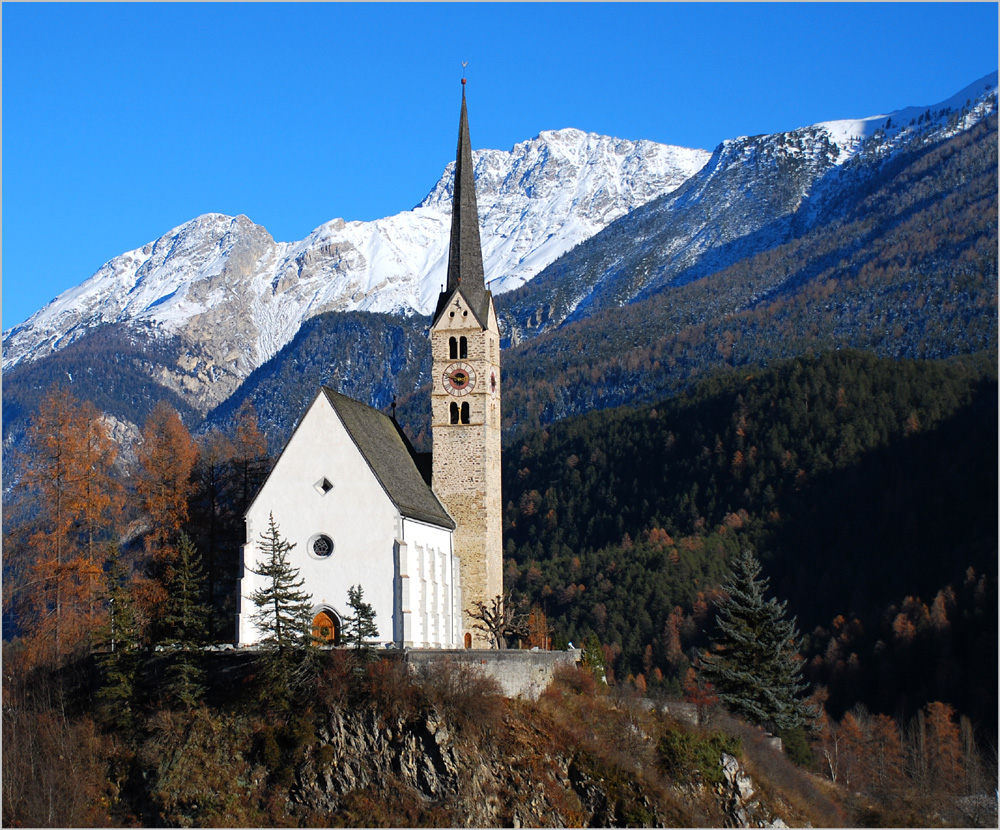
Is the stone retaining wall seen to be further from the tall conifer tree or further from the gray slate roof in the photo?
the gray slate roof

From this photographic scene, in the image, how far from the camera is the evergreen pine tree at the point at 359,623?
50.0 meters

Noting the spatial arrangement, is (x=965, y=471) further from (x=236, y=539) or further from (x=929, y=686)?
(x=236, y=539)

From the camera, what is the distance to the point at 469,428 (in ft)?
212

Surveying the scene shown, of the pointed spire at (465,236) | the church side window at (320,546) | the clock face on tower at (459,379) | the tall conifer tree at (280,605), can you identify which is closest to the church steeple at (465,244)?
the pointed spire at (465,236)

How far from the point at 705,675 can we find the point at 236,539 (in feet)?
74.4

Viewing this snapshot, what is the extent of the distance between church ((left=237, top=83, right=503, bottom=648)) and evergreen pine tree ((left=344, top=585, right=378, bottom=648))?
1158 millimetres

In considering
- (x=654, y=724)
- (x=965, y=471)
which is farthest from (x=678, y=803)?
(x=965, y=471)

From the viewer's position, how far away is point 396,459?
203 ft

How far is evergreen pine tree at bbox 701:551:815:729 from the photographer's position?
5931 cm

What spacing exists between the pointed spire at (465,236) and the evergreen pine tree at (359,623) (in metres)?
19.1

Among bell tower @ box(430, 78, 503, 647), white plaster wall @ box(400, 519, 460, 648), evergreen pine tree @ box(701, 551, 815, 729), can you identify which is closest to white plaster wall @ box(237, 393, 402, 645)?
white plaster wall @ box(400, 519, 460, 648)

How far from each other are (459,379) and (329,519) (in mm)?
12665

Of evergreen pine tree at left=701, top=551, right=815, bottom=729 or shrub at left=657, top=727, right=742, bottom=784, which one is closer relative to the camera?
shrub at left=657, top=727, right=742, bottom=784

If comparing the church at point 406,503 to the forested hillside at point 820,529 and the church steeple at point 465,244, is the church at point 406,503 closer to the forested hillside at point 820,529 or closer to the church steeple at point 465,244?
the church steeple at point 465,244
